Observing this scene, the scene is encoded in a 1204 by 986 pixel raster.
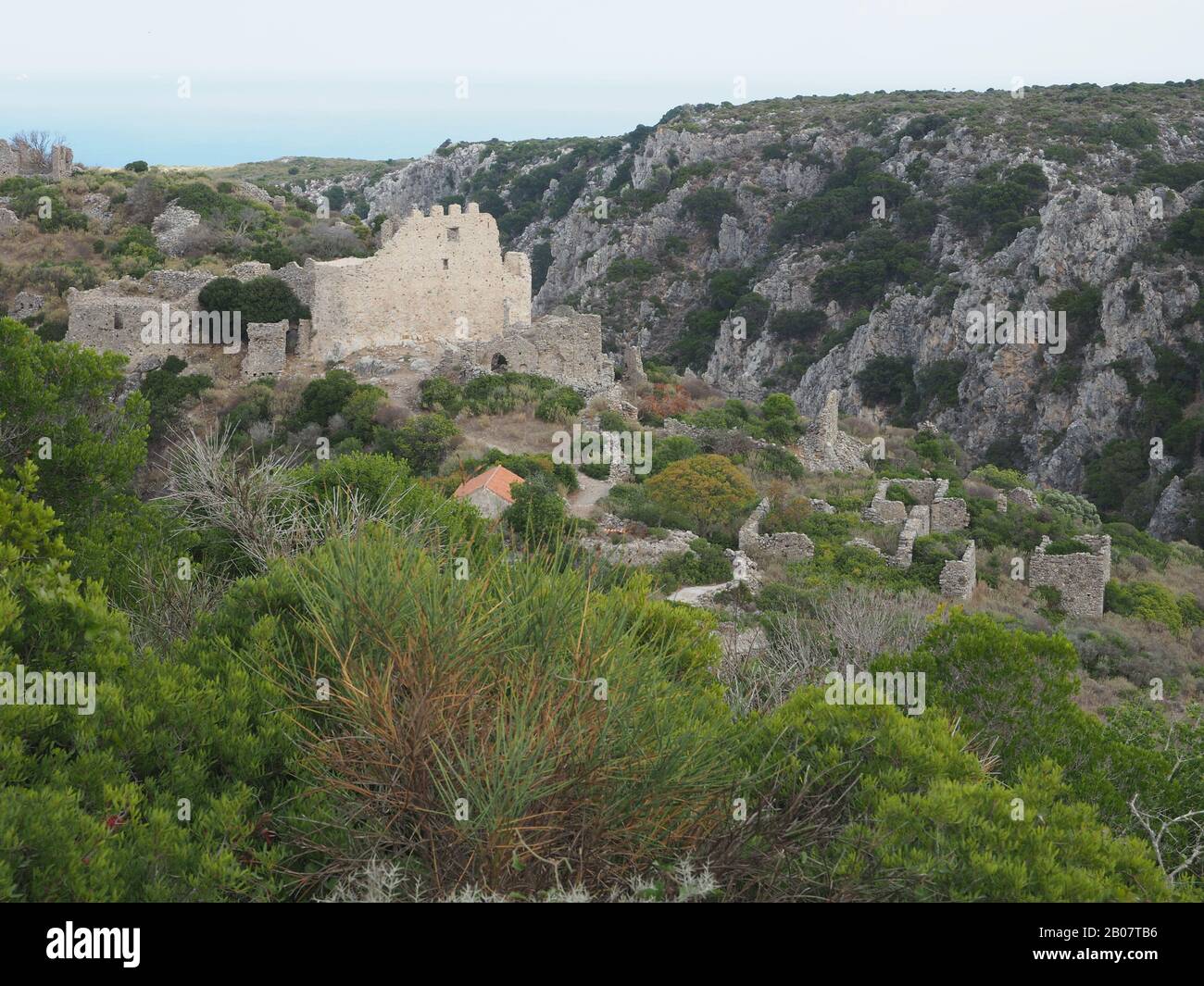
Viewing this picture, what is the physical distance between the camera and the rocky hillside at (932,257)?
1805 inches

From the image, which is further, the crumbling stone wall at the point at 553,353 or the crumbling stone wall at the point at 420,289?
the crumbling stone wall at the point at 553,353

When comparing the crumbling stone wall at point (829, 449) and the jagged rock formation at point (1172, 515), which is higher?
the crumbling stone wall at point (829, 449)

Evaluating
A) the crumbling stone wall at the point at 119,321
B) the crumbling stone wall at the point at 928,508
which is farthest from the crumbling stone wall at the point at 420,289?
the crumbling stone wall at the point at 928,508

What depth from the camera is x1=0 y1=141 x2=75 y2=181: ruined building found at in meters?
45.9

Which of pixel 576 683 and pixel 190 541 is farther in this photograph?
pixel 190 541

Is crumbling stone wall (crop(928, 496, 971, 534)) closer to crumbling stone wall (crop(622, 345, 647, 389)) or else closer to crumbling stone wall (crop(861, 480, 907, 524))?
crumbling stone wall (crop(861, 480, 907, 524))

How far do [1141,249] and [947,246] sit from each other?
9.99 metres

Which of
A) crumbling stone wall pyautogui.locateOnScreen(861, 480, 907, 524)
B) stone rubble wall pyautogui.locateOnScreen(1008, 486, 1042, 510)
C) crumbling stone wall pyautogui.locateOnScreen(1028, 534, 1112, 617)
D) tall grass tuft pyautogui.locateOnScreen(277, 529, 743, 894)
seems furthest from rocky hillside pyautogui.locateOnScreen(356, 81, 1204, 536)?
tall grass tuft pyautogui.locateOnScreen(277, 529, 743, 894)

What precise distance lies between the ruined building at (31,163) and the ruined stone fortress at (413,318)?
58.6 ft

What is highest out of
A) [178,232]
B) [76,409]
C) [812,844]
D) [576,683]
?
[178,232]

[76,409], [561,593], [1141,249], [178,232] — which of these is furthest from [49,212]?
[1141,249]

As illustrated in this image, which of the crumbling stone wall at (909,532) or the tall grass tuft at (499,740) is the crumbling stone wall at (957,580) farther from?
the tall grass tuft at (499,740)
